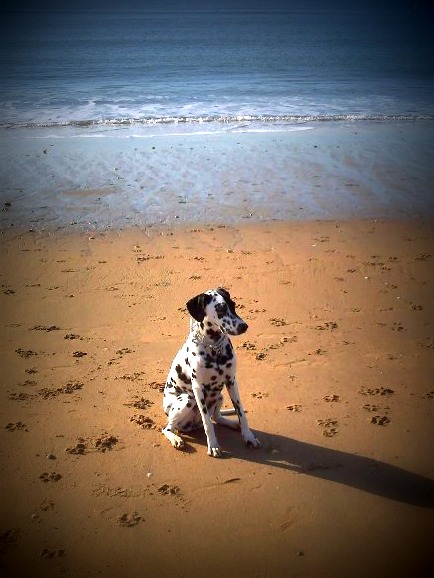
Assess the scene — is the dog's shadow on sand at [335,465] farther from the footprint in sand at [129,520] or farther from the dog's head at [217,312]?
the dog's head at [217,312]

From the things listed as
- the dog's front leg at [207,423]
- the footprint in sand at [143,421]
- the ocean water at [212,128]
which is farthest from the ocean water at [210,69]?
the dog's front leg at [207,423]

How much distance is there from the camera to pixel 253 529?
4.57 meters

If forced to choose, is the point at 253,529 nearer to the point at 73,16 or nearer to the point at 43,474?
the point at 43,474

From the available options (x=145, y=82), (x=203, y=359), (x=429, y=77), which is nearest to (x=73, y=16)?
(x=145, y=82)

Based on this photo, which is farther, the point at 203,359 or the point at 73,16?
the point at 73,16

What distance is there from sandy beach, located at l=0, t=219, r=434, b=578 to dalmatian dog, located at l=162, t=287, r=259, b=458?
192 mm

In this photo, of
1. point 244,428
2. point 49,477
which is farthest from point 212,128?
point 49,477

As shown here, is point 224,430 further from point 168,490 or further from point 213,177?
point 213,177

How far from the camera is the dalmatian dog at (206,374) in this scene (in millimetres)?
5031

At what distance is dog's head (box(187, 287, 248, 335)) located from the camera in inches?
196

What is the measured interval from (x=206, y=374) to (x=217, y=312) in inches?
24.5

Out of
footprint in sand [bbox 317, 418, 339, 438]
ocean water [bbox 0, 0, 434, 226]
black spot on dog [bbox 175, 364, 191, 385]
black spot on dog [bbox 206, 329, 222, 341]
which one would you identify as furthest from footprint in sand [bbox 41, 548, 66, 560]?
ocean water [bbox 0, 0, 434, 226]

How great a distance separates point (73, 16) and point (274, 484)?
244 feet

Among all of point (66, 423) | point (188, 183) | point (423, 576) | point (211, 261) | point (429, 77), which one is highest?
point (429, 77)
